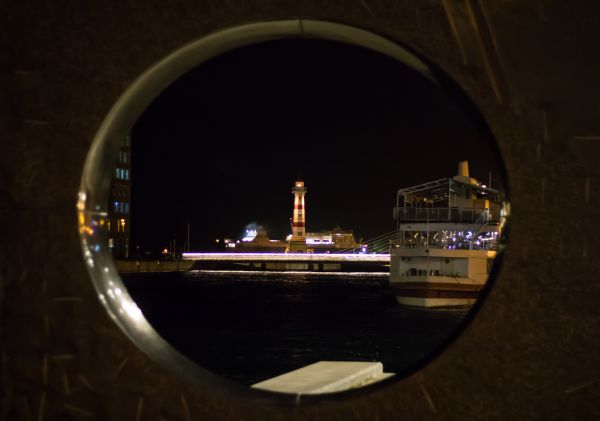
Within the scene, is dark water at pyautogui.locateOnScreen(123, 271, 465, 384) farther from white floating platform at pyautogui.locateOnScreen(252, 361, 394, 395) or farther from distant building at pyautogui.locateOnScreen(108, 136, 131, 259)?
distant building at pyautogui.locateOnScreen(108, 136, 131, 259)

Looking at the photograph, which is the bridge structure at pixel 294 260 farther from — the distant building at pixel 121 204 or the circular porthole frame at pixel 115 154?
the circular porthole frame at pixel 115 154

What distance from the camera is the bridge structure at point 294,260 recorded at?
7138cm

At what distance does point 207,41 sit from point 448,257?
2643 cm

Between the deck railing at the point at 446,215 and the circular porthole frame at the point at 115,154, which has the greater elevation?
the deck railing at the point at 446,215

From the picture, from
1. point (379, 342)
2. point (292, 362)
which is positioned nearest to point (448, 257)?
point (379, 342)

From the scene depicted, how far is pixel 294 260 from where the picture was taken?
71.0 m

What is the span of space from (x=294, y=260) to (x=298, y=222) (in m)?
26.4

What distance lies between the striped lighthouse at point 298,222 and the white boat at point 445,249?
60049 millimetres

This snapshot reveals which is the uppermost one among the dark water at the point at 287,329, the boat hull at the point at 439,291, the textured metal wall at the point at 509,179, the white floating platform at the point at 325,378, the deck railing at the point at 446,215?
the deck railing at the point at 446,215

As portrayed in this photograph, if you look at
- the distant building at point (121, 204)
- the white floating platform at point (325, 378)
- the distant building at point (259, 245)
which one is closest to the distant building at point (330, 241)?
the distant building at point (259, 245)

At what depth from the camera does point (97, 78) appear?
2.71 meters

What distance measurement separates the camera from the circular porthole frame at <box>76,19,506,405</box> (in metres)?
2.69

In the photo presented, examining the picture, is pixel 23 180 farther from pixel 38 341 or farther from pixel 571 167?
pixel 571 167

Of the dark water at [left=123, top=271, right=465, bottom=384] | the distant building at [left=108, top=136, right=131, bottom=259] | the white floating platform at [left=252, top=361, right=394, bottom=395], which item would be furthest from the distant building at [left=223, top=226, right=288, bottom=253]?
the white floating platform at [left=252, top=361, right=394, bottom=395]
